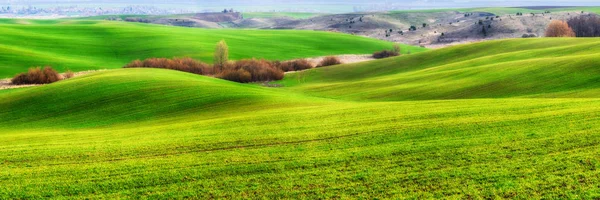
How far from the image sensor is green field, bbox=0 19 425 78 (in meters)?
85.3

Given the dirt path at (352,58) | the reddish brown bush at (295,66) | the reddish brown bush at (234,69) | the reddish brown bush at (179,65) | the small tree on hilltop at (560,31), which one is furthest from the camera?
the small tree on hilltop at (560,31)

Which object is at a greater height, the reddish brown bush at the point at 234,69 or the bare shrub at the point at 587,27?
the bare shrub at the point at 587,27

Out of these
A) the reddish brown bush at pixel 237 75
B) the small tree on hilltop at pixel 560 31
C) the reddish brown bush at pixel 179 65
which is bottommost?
the reddish brown bush at pixel 237 75

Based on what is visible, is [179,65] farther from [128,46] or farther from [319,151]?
[319,151]

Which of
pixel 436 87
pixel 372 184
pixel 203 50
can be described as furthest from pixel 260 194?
pixel 203 50

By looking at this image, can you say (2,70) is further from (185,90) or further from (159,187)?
(159,187)

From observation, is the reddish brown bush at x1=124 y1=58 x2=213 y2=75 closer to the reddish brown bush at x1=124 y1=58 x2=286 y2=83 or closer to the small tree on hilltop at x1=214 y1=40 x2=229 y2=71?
the reddish brown bush at x1=124 y1=58 x2=286 y2=83

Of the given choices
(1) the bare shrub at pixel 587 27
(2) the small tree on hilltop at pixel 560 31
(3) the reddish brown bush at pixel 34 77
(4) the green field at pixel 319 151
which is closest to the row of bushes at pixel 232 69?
(3) the reddish brown bush at pixel 34 77

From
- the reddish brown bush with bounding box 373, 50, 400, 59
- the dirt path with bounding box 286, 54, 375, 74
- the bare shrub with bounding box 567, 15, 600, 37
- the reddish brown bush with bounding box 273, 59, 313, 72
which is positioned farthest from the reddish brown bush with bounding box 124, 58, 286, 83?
the bare shrub with bounding box 567, 15, 600, 37

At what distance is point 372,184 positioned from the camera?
16812 millimetres

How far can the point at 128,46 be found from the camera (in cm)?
11044

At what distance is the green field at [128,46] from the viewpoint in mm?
85312

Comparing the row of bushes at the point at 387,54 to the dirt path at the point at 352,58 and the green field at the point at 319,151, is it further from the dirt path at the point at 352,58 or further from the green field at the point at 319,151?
the green field at the point at 319,151

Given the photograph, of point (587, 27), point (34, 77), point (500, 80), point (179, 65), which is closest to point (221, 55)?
point (179, 65)
